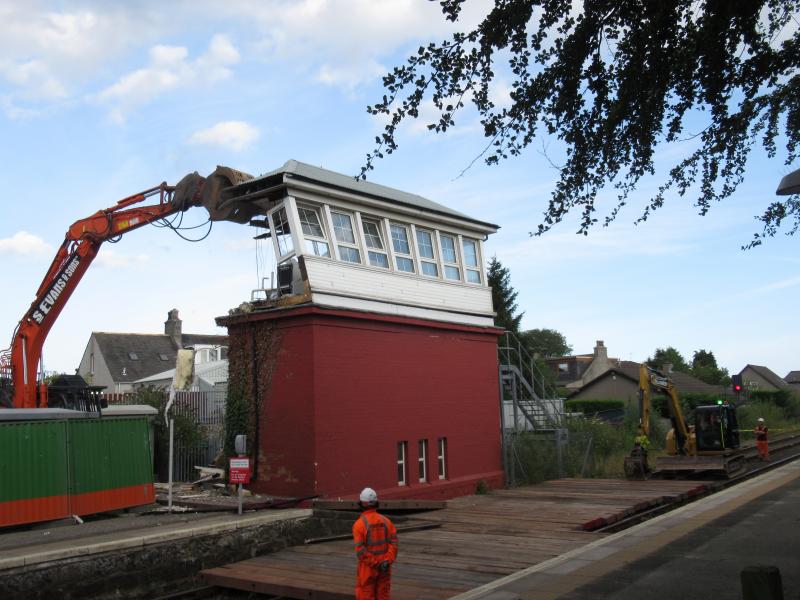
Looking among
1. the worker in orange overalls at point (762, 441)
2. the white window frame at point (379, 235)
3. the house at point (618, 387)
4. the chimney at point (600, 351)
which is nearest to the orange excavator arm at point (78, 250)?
the white window frame at point (379, 235)

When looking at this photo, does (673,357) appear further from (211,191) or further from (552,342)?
(211,191)

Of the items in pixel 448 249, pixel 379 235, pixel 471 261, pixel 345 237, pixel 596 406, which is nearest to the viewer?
pixel 345 237

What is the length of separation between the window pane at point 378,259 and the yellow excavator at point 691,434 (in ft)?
34.6

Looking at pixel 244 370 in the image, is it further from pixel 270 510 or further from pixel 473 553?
pixel 473 553

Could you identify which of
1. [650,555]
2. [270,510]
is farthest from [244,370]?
[650,555]

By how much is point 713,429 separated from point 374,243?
14390mm

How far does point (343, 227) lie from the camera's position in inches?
746

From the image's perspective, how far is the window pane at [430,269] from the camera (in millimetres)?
21375

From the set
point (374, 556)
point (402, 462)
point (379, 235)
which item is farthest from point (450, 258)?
point (374, 556)

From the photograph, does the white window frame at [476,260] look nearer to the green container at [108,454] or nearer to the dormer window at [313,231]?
the dormer window at [313,231]

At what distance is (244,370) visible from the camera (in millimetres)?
18406

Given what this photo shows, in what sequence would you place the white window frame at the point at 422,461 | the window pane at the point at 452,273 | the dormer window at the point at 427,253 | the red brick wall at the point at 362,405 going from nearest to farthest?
1. the red brick wall at the point at 362,405
2. the white window frame at the point at 422,461
3. the dormer window at the point at 427,253
4. the window pane at the point at 452,273

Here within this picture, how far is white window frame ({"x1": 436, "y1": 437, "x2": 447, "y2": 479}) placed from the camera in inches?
819

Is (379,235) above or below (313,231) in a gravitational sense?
above
